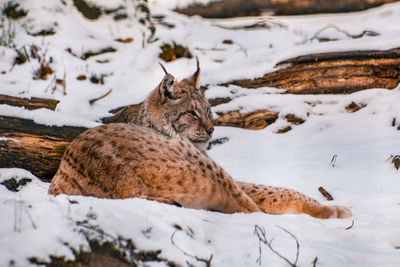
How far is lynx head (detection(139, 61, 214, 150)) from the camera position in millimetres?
4004

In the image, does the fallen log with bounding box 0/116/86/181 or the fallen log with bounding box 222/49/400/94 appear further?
the fallen log with bounding box 222/49/400/94

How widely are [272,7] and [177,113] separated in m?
7.73

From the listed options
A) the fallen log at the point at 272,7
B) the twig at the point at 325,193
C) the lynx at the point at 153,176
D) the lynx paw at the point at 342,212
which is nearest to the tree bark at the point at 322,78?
the twig at the point at 325,193

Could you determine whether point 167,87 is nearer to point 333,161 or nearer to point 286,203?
point 286,203

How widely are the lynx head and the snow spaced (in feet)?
2.64

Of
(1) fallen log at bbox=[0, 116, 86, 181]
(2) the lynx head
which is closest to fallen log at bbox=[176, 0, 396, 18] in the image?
(2) the lynx head

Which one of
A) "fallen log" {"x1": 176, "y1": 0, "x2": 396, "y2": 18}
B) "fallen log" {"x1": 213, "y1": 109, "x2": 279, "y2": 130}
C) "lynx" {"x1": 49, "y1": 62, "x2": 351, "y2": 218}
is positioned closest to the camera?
"lynx" {"x1": 49, "y1": 62, "x2": 351, "y2": 218}

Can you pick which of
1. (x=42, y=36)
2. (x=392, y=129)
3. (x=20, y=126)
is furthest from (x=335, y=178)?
(x=42, y=36)

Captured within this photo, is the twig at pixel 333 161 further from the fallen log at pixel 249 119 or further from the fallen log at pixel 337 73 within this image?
the fallen log at pixel 337 73

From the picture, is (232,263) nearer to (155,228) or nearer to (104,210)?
(155,228)

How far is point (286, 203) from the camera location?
3.28 m

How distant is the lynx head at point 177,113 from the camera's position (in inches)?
158

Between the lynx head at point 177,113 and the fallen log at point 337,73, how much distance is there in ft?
8.25

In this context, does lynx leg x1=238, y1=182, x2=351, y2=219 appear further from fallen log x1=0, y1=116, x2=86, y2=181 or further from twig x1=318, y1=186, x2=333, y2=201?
fallen log x1=0, y1=116, x2=86, y2=181
